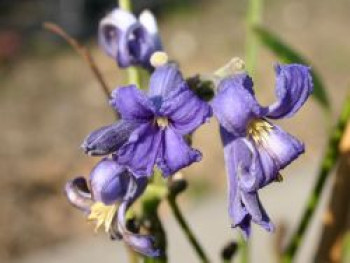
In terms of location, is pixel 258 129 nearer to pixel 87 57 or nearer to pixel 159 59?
pixel 159 59

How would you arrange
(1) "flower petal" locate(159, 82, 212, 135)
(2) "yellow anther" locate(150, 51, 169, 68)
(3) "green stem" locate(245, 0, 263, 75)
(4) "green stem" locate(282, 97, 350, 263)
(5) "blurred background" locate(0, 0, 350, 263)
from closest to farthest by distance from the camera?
1. (1) "flower petal" locate(159, 82, 212, 135)
2. (2) "yellow anther" locate(150, 51, 169, 68)
3. (4) "green stem" locate(282, 97, 350, 263)
4. (3) "green stem" locate(245, 0, 263, 75)
5. (5) "blurred background" locate(0, 0, 350, 263)

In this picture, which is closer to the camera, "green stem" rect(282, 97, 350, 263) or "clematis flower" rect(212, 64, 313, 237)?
"clematis flower" rect(212, 64, 313, 237)

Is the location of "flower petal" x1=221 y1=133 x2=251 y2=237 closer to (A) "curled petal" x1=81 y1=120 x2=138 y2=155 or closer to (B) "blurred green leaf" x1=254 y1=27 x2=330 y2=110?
(A) "curled petal" x1=81 y1=120 x2=138 y2=155

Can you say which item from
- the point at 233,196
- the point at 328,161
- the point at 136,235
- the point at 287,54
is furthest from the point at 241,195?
the point at 287,54

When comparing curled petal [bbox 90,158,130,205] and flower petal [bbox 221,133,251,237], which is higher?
curled petal [bbox 90,158,130,205]

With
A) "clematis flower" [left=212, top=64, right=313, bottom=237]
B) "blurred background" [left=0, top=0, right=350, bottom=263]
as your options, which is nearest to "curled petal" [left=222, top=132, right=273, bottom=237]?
"clematis flower" [left=212, top=64, right=313, bottom=237]
